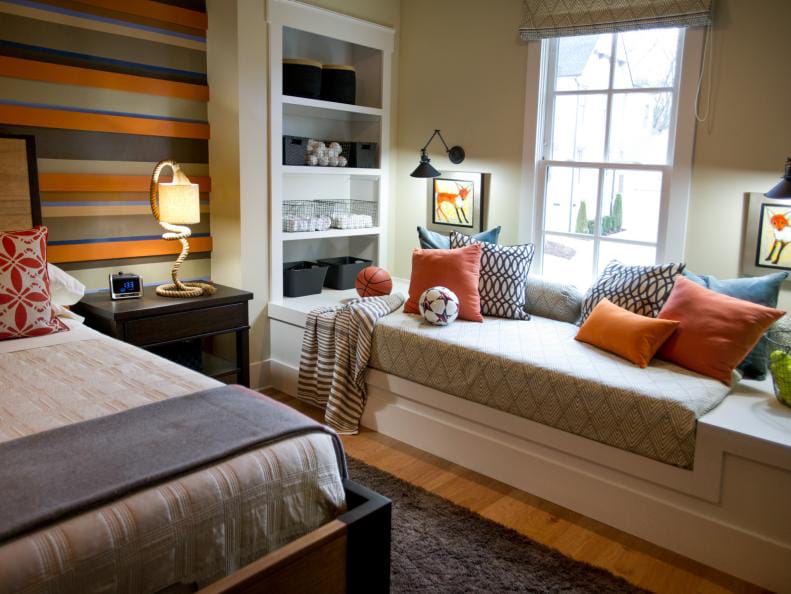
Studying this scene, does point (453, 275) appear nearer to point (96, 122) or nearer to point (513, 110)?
point (513, 110)

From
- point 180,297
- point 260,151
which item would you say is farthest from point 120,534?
point 260,151

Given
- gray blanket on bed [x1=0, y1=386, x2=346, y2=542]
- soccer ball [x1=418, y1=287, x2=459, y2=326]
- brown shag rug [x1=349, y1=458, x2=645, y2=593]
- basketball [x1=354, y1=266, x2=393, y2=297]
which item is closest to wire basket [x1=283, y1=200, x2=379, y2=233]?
basketball [x1=354, y1=266, x2=393, y2=297]

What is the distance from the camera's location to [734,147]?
313 cm

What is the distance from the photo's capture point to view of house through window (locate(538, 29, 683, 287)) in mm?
3391

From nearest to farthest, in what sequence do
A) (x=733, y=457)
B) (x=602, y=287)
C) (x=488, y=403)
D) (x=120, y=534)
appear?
(x=120, y=534) → (x=733, y=457) → (x=488, y=403) → (x=602, y=287)

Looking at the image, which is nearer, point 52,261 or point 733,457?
point 733,457

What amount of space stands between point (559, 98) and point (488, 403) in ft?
5.79

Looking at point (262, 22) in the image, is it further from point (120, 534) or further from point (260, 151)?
point (120, 534)

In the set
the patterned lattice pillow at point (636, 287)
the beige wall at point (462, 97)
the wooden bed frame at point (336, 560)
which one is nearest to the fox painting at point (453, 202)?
the beige wall at point (462, 97)

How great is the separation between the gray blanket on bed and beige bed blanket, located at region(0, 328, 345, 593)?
28mm

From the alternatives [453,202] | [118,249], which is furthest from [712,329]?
[118,249]

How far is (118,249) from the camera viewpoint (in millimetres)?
3586

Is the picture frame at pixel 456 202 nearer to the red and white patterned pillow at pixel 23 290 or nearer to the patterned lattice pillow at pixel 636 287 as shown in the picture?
the patterned lattice pillow at pixel 636 287

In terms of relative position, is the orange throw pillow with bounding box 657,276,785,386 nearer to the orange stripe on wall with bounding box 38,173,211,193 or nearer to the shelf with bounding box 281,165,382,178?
the shelf with bounding box 281,165,382,178
